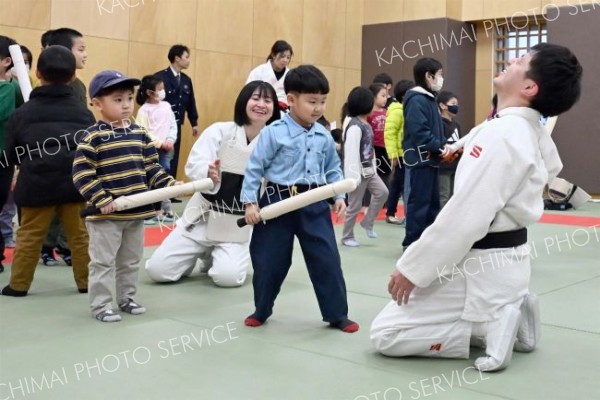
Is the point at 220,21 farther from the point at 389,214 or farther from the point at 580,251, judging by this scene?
the point at 580,251

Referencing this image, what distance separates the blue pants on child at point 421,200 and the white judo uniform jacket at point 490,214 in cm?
247

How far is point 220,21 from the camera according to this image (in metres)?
10.1

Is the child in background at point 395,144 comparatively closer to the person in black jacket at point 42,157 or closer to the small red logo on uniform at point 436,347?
the person in black jacket at point 42,157

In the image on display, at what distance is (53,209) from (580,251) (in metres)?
4.06

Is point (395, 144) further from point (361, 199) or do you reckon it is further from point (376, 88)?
point (361, 199)

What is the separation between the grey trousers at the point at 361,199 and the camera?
6.12 meters

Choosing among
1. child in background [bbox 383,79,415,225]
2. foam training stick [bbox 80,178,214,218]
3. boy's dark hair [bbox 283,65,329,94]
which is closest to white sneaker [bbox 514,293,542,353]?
boy's dark hair [bbox 283,65,329,94]

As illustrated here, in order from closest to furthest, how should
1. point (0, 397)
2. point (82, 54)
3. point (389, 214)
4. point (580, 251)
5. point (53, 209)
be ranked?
point (0, 397) < point (53, 209) < point (82, 54) < point (580, 251) < point (389, 214)

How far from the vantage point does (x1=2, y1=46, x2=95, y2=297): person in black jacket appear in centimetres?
402

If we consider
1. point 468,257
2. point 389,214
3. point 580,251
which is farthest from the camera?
point 389,214

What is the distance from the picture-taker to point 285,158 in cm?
341

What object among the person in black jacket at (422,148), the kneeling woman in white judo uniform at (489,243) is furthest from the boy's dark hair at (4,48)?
the kneeling woman in white judo uniform at (489,243)

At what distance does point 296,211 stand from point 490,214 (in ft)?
3.19

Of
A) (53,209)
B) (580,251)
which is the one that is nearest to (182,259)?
(53,209)
